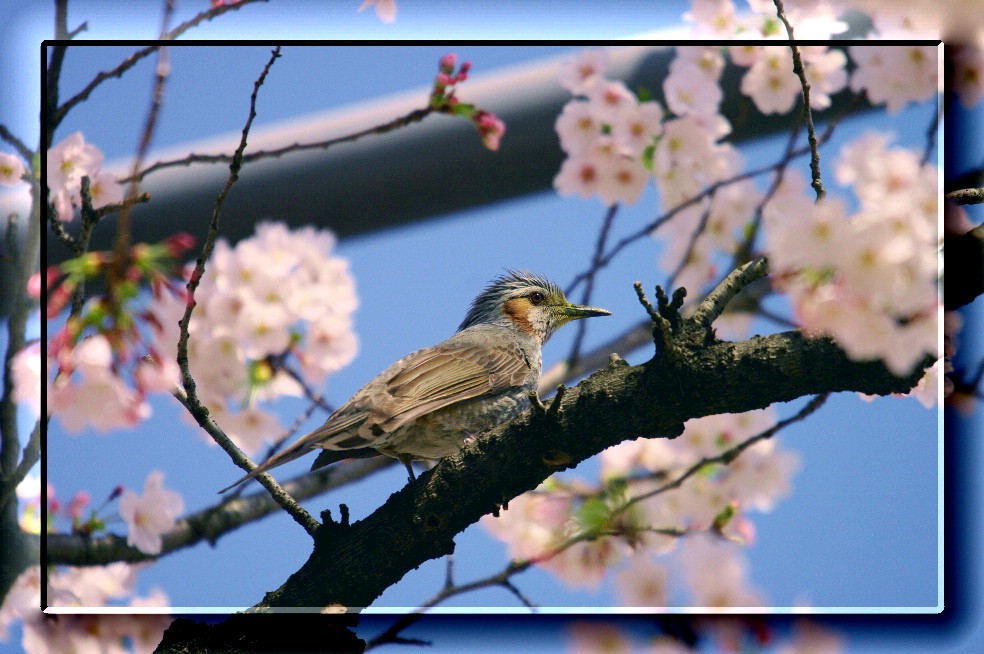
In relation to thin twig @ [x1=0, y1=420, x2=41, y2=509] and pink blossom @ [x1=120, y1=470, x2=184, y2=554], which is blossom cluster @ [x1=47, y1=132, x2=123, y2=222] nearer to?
thin twig @ [x1=0, y1=420, x2=41, y2=509]

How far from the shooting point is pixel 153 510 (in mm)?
2078

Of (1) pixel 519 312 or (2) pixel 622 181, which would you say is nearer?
(2) pixel 622 181

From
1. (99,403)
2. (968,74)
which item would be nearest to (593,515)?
(99,403)

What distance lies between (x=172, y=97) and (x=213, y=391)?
74 cm

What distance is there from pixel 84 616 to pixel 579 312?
136 centimetres

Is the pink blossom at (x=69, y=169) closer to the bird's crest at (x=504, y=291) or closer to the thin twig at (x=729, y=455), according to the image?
the bird's crest at (x=504, y=291)

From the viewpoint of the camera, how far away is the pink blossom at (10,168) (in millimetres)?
2170

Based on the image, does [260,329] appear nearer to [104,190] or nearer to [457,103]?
[104,190]

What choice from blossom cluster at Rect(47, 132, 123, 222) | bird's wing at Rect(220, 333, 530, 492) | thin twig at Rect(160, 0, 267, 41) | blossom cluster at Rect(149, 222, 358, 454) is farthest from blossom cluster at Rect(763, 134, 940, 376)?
blossom cluster at Rect(47, 132, 123, 222)

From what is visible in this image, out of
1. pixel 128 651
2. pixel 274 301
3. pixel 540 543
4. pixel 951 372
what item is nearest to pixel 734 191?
pixel 951 372

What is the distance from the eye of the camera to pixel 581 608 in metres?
2.01

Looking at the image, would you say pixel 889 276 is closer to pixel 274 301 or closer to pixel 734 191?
pixel 734 191

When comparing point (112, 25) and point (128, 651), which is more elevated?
point (112, 25)

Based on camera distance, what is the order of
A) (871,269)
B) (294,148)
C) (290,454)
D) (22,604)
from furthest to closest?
(294,148) → (22,604) → (290,454) → (871,269)
